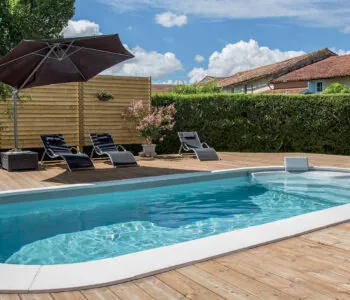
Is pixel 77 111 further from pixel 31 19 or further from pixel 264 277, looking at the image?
pixel 264 277

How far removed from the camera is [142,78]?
13.5 meters

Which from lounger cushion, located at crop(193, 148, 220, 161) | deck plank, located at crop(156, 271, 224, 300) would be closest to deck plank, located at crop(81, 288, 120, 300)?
deck plank, located at crop(156, 271, 224, 300)

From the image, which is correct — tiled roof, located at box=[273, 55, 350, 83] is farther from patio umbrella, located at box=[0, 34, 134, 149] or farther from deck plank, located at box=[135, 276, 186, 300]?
deck plank, located at box=[135, 276, 186, 300]

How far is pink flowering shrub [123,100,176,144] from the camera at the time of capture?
12.3m

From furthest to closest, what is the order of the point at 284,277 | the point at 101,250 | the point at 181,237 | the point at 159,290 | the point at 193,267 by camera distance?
1. the point at 181,237
2. the point at 101,250
3. the point at 193,267
4. the point at 284,277
5. the point at 159,290

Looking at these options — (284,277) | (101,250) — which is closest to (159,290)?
(284,277)

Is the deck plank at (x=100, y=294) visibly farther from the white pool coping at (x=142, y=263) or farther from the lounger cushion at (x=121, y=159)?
the lounger cushion at (x=121, y=159)

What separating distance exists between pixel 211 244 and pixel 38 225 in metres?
3.00

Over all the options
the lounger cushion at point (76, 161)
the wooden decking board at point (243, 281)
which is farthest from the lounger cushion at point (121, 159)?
the wooden decking board at point (243, 281)

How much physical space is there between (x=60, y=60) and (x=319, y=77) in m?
22.0

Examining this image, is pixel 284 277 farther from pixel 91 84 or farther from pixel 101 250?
pixel 91 84

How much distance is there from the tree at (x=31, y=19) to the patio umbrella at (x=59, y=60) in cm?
1078

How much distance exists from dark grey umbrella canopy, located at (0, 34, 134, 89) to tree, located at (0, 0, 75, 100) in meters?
10.8

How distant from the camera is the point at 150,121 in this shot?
39.7 ft
